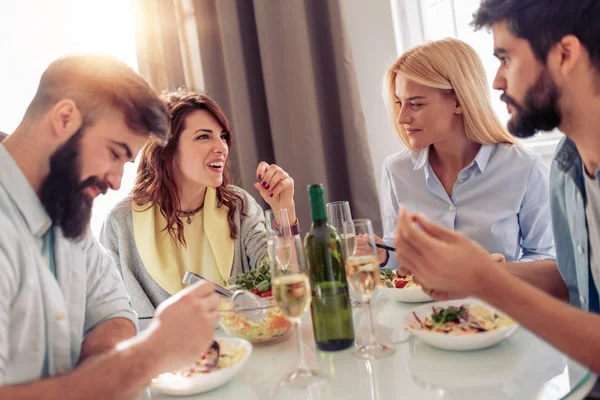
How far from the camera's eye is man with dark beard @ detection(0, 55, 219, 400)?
0.92 meters

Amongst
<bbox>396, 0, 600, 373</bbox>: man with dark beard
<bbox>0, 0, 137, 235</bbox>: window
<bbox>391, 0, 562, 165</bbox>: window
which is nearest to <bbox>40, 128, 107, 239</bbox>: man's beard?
<bbox>396, 0, 600, 373</bbox>: man with dark beard

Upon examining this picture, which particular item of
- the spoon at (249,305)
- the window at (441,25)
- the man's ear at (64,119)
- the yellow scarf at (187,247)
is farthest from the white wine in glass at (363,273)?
the window at (441,25)

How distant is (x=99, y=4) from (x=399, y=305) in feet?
7.67

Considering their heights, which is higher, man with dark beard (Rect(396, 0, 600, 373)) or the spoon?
man with dark beard (Rect(396, 0, 600, 373))

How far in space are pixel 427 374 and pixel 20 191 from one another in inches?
33.4

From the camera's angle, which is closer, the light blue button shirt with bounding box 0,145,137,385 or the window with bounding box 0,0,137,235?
the light blue button shirt with bounding box 0,145,137,385

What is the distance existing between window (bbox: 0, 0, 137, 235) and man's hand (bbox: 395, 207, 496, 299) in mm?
2027

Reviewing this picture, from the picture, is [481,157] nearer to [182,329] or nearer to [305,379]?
[305,379]

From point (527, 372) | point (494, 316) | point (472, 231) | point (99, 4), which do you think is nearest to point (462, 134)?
point (472, 231)

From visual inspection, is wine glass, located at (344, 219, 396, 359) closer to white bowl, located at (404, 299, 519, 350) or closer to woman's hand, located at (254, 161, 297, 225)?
white bowl, located at (404, 299, 519, 350)

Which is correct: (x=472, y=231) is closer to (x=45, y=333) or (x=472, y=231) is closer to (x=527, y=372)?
(x=527, y=372)

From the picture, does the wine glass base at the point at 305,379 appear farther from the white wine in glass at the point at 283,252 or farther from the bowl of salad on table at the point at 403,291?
the bowl of salad on table at the point at 403,291

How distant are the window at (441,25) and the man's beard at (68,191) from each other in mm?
2196

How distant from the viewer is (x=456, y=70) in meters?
2.03
